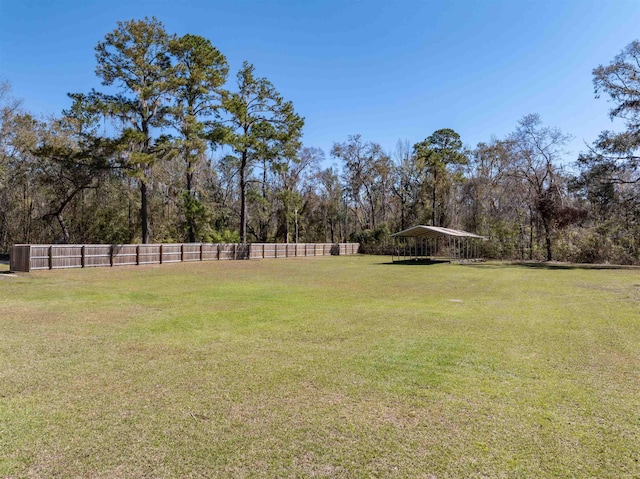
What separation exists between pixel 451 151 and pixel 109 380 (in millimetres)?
37281

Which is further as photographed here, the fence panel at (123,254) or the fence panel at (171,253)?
the fence panel at (171,253)

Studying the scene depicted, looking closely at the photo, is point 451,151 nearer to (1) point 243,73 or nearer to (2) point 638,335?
(1) point 243,73

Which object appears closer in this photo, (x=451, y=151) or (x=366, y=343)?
(x=366, y=343)

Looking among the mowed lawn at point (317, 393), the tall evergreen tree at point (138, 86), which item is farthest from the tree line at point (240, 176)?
the mowed lawn at point (317, 393)

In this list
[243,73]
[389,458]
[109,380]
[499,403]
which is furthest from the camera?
[243,73]

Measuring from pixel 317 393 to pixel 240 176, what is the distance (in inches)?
1177

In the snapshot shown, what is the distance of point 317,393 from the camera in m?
3.53

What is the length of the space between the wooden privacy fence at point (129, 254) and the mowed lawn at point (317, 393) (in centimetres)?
894

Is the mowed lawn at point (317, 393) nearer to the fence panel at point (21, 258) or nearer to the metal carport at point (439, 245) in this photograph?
the fence panel at point (21, 258)

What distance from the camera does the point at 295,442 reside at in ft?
8.84

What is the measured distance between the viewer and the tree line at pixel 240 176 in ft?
69.9

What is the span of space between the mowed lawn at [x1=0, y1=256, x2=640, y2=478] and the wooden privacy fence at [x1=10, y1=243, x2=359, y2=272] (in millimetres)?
8937

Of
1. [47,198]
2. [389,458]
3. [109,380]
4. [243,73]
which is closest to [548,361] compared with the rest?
[389,458]

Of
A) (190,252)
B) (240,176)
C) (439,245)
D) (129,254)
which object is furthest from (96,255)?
(439,245)
